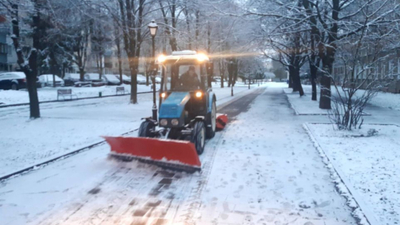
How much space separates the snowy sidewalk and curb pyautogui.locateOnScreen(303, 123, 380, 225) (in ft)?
0.34

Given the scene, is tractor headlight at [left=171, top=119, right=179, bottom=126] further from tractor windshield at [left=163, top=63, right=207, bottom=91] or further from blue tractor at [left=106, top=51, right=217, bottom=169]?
tractor windshield at [left=163, top=63, right=207, bottom=91]

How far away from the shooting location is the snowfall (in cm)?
519

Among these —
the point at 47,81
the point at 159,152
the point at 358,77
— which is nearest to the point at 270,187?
the point at 159,152

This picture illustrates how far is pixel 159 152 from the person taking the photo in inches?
300

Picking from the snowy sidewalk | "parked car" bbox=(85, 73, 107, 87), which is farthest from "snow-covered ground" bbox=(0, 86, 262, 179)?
"parked car" bbox=(85, 73, 107, 87)

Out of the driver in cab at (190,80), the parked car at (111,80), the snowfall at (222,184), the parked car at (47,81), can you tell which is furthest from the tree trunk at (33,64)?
the parked car at (111,80)

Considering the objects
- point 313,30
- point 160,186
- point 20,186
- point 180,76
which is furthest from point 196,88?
point 313,30

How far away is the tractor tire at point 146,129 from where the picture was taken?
8789mm

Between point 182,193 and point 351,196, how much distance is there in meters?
2.81

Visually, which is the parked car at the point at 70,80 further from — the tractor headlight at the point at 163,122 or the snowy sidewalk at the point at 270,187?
the tractor headlight at the point at 163,122

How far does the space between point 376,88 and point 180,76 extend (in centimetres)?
616

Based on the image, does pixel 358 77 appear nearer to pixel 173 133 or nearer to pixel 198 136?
pixel 198 136

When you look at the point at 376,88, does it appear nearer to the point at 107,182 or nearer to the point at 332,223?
the point at 332,223

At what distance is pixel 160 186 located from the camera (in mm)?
6508
